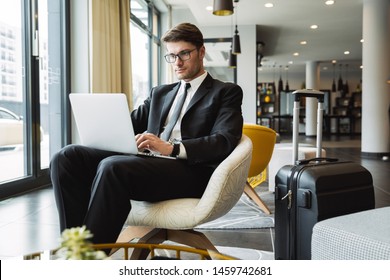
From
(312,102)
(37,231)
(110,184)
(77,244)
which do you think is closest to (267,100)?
(312,102)

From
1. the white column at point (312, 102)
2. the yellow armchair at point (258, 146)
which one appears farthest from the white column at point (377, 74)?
the white column at point (312, 102)

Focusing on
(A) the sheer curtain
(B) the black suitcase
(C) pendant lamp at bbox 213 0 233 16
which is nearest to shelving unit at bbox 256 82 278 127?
(A) the sheer curtain

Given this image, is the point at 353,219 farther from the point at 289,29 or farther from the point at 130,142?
the point at 289,29

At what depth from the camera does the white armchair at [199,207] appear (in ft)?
5.01

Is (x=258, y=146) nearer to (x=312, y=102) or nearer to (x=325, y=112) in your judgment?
(x=312, y=102)

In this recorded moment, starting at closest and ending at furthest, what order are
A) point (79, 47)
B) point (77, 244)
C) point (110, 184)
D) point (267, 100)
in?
point (77, 244) → point (110, 184) → point (79, 47) → point (267, 100)

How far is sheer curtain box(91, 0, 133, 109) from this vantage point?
15.4ft

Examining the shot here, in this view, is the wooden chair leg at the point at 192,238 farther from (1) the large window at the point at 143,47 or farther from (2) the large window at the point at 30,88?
(1) the large window at the point at 143,47

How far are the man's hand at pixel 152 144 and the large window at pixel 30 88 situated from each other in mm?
2447

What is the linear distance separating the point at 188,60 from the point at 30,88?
2.71m

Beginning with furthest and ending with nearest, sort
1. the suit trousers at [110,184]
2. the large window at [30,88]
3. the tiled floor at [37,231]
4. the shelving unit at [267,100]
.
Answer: the shelving unit at [267,100]
the large window at [30,88]
the tiled floor at [37,231]
the suit trousers at [110,184]

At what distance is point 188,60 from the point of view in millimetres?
1803

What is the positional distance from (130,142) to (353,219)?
0.84 meters
